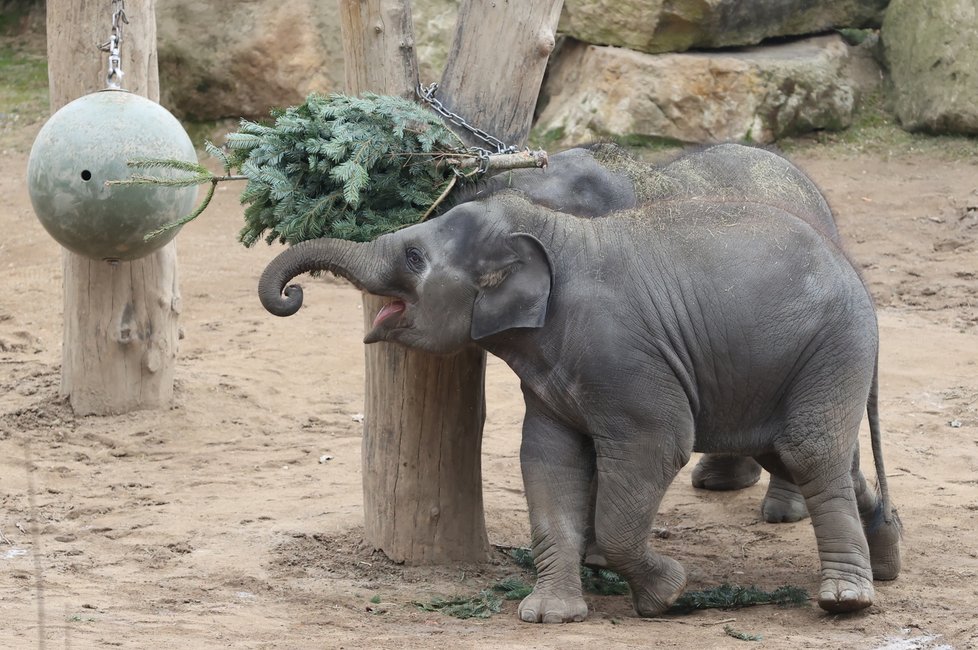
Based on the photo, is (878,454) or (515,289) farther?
(878,454)

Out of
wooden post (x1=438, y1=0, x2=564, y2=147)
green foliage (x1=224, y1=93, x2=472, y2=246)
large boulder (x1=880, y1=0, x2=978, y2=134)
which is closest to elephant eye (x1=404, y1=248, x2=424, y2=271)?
green foliage (x1=224, y1=93, x2=472, y2=246)

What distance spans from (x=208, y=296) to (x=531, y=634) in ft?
20.0

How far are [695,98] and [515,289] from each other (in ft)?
25.0

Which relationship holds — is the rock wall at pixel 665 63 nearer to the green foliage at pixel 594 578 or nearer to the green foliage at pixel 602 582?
the green foliage at pixel 594 578

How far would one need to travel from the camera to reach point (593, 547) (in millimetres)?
5637

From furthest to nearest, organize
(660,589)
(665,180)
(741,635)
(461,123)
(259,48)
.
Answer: (259,48), (665,180), (461,123), (660,589), (741,635)

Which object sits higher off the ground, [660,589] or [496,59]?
[496,59]

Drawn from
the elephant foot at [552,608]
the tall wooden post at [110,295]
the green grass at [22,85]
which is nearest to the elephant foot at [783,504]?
the elephant foot at [552,608]

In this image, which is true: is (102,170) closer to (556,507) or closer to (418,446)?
(418,446)

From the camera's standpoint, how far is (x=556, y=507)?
5039mm

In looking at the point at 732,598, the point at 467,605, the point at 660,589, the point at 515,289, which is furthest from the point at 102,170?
the point at 732,598

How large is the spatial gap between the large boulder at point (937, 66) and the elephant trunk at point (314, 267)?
28.6 feet

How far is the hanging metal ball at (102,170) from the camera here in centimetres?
622

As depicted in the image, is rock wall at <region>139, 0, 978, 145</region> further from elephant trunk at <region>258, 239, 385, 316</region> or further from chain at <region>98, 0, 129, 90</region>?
elephant trunk at <region>258, 239, 385, 316</region>
